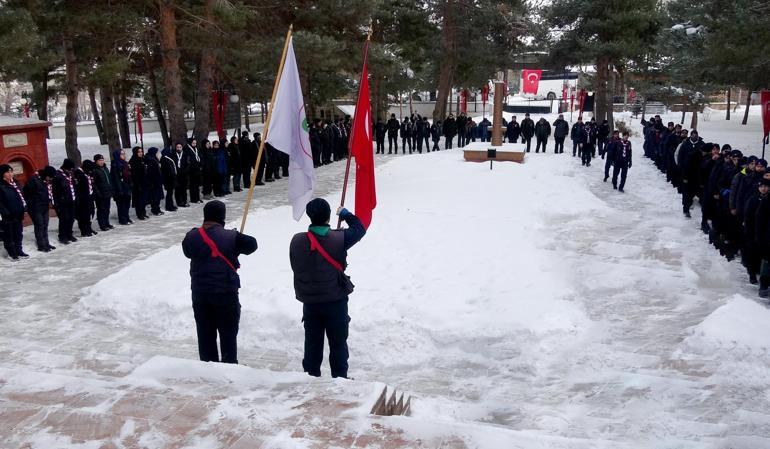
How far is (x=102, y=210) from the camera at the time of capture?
13.1 meters

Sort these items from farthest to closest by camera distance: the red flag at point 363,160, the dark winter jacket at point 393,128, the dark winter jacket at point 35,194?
the dark winter jacket at point 393,128 → the dark winter jacket at point 35,194 → the red flag at point 363,160

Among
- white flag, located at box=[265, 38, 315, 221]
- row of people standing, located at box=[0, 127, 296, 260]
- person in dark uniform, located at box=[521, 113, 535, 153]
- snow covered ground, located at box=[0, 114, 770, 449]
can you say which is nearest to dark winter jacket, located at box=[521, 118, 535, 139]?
person in dark uniform, located at box=[521, 113, 535, 153]

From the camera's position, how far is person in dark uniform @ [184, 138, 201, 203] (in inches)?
613

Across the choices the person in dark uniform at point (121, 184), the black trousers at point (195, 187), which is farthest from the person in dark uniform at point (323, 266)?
the black trousers at point (195, 187)

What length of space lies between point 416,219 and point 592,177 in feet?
27.7

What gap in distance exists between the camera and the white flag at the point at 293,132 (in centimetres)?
695

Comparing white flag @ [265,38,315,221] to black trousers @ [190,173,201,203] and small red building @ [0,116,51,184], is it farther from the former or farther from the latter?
black trousers @ [190,173,201,203]

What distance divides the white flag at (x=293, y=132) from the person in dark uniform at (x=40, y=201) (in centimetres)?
629

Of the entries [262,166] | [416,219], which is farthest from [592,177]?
[262,166]

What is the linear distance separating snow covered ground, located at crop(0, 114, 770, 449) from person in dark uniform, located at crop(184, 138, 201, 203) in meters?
1.98

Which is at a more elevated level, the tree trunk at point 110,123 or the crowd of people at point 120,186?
the tree trunk at point 110,123

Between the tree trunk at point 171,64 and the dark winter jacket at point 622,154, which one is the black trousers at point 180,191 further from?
the dark winter jacket at point 622,154

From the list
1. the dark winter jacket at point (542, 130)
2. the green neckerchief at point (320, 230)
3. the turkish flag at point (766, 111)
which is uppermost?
the turkish flag at point (766, 111)

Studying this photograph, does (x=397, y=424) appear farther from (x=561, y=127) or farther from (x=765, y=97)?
(x=561, y=127)
